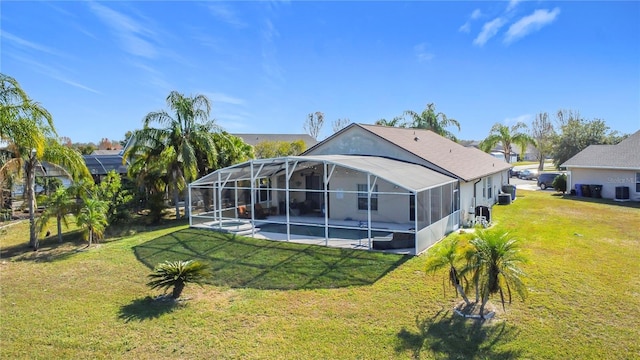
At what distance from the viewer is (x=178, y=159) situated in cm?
2009

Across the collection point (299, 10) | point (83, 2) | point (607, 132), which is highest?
point (299, 10)

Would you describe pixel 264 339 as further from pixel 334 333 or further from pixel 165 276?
pixel 165 276

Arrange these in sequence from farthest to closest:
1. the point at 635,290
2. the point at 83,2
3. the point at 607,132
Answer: the point at 607,132 < the point at 83,2 < the point at 635,290

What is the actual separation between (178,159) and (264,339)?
14.9 meters

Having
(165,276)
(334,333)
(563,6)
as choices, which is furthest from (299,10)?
(334,333)

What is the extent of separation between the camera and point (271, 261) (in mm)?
12305

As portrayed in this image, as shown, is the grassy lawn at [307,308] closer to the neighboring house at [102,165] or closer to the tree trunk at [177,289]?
the tree trunk at [177,289]

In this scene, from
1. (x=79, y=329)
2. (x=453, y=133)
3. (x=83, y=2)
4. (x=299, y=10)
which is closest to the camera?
(x=79, y=329)

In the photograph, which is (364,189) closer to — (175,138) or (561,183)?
(175,138)

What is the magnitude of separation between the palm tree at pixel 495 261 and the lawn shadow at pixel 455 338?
0.67m

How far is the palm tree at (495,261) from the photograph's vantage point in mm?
7453

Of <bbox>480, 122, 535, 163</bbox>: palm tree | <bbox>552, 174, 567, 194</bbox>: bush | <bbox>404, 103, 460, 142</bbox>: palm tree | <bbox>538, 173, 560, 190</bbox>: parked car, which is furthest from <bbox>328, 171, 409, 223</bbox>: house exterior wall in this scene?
<bbox>404, 103, 460, 142</bbox>: palm tree

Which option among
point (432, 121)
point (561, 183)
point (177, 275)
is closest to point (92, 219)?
point (177, 275)

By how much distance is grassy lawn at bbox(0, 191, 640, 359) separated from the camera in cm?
695
